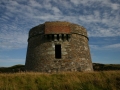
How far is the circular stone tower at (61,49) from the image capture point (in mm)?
14578

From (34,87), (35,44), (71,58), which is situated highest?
(35,44)

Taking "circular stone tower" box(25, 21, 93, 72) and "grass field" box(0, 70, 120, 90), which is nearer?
"grass field" box(0, 70, 120, 90)

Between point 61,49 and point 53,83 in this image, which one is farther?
point 61,49

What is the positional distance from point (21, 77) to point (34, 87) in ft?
5.99

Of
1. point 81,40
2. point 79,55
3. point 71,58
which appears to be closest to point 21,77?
point 71,58

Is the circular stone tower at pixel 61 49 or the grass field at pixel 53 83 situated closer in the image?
the grass field at pixel 53 83

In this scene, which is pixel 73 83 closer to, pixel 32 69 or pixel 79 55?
pixel 79 55

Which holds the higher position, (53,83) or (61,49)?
(61,49)

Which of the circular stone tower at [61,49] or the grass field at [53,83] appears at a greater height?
the circular stone tower at [61,49]

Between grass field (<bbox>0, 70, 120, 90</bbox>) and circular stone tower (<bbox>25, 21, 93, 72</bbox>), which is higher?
circular stone tower (<bbox>25, 21, 93, 72</bbox>)

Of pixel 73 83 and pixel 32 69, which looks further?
pixel 32 69

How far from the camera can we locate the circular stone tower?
14.6 meters

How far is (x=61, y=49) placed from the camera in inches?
586

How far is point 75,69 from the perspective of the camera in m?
14.5
